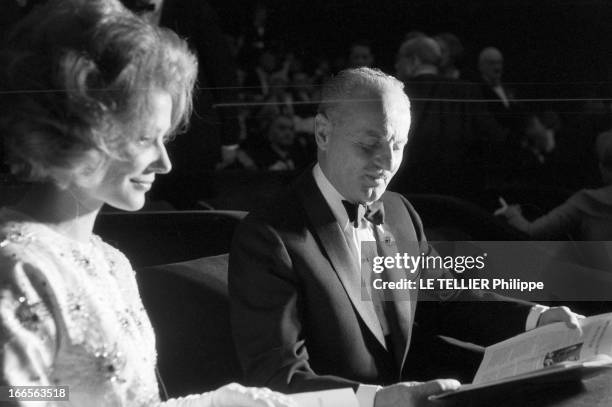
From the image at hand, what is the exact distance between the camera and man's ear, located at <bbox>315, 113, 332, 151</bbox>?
Result: 156cm

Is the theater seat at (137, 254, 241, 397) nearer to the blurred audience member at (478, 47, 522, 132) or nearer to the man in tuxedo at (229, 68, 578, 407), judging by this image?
the man in tuxedo at (229, 68, 578, 407)

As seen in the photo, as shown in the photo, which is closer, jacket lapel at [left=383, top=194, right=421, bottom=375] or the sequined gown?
the sequined gown

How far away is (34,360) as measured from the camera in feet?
3.01

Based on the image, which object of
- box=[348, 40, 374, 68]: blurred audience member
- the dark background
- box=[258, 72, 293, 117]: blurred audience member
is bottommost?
box=[258, 72, 293, 117]: blurred audience member

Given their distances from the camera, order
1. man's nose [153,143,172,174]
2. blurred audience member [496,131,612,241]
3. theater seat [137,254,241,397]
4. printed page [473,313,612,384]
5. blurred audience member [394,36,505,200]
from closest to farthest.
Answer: man's nose [153,143,172,174] → printed page [473,313,612,384] → theater seat [137,254,241,397] → blurred audience member [394,36,505,200] → blurred audience member [496,131,612,241]

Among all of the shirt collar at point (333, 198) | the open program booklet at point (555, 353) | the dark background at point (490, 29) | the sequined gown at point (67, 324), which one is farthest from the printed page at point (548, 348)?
the sequined gown at point (67, 324)

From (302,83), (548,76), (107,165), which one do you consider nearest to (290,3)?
(302,83)

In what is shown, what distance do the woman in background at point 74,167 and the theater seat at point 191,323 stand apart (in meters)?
0.44

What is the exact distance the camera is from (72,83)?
3.13 ft

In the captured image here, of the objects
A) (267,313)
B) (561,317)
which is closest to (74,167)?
(267,313)

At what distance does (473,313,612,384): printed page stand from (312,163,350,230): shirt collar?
368 mm

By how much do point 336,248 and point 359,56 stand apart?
35cm

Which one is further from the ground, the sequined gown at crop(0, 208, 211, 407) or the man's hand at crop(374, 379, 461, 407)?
the sequined gown at crop(0, 208, 211, 407)

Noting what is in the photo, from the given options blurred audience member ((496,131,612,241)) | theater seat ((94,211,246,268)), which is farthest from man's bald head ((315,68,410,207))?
blurred audience member ((496,131,612,241))
